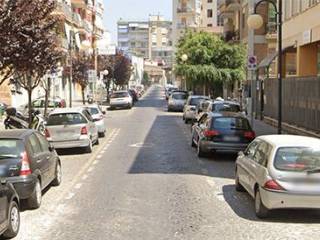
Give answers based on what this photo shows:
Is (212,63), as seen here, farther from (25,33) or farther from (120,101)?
(25,33)

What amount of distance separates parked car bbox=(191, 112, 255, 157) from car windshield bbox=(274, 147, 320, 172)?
26.4 feet

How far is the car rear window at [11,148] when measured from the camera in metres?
11.6

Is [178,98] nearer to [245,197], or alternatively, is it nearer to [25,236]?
[245,197]

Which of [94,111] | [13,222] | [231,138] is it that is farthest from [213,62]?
[13,222]

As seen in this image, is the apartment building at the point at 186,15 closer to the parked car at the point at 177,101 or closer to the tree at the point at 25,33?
the parked car at the point at 177,101

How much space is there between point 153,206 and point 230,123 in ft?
26.0

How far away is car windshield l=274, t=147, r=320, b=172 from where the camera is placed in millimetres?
10633

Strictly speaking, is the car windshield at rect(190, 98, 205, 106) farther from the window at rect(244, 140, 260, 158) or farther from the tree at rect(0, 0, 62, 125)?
the window at rect(244, 140, 260, 158)

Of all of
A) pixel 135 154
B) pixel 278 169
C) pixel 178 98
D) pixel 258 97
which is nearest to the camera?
pixel 278 169

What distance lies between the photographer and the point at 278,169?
418 inches

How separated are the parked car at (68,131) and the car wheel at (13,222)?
36.8 feet

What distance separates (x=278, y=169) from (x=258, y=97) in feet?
93.4

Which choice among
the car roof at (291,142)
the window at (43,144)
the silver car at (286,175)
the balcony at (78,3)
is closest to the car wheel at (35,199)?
the window at (43,144)

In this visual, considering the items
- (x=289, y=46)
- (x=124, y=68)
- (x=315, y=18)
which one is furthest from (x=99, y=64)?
(x=315, y=18)
